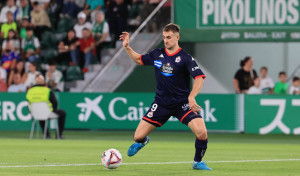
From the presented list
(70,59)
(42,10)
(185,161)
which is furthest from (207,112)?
(185,161)

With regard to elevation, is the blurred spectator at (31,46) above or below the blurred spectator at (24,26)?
below

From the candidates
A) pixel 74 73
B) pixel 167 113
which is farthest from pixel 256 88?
pixel 167 113

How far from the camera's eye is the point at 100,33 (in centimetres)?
2622

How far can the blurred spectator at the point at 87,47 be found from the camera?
26.4 metres

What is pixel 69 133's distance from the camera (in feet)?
79.2

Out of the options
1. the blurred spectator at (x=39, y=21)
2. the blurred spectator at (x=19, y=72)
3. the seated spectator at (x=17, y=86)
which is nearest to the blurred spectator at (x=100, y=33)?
the blurred spectator at (x=39, y=21)

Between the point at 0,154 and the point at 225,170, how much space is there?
5117mm

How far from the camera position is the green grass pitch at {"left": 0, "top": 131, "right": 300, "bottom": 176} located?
11789 mm

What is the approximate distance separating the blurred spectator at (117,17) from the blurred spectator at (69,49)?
4.71 feet

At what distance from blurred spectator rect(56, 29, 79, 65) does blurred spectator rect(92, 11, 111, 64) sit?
0.82m

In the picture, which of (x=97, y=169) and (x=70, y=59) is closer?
(x=97, y=169)

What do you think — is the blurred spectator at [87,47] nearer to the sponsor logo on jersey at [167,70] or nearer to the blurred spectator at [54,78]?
the blurred spectator at [54,78]

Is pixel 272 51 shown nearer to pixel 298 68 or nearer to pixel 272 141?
pixel 298 68

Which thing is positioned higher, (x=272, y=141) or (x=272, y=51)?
(x=272, y=51)
